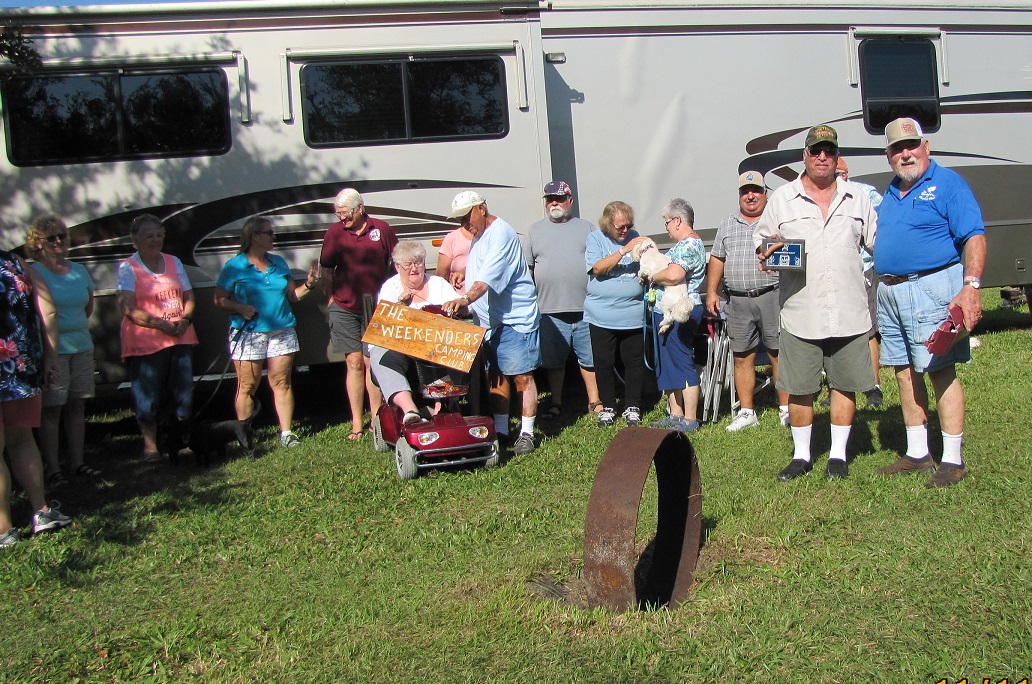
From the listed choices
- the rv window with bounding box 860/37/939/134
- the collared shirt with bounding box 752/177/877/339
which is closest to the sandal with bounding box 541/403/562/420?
the collared shirt with bounding box 752/177/877/339

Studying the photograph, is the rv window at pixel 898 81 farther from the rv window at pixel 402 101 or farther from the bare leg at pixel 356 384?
the bare leg at pixel 356 384

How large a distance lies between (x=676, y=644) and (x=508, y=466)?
Answer: 9.22 feet

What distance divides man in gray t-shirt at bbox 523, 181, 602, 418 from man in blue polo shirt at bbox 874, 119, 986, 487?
2.70 meters

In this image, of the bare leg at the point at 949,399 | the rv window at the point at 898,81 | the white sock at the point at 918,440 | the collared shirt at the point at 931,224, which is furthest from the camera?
the rv window at the point at 898,81

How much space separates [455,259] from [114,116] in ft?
9.40

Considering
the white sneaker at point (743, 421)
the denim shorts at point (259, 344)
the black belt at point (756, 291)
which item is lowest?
the white sneaker at point (743, 421)

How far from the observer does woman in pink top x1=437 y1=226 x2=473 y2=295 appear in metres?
7.11

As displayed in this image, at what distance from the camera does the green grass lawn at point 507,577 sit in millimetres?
3453

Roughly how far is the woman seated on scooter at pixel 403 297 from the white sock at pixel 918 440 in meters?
2.97

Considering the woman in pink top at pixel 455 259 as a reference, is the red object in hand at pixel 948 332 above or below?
below

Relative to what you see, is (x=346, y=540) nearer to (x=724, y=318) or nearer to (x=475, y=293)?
(x=475, y=293)

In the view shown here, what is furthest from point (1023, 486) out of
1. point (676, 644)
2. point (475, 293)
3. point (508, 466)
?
point (475, 293)

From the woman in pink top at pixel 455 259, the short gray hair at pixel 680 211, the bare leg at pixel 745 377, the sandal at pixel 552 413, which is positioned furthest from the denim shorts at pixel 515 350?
the bare leg at pixel 745 377

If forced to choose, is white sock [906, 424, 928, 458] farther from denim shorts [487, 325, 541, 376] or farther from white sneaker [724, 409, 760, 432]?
denim shorts [487, 325, 541, 376]
